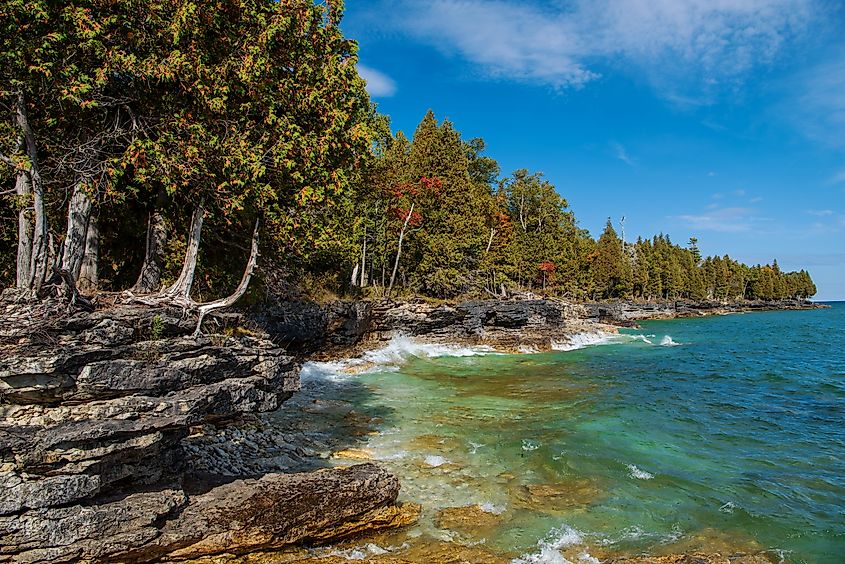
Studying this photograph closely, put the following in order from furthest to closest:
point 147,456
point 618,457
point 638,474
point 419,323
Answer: point 419,323 → point 618,457 → point 638,474 → point 147,456

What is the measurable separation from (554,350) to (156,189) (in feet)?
103

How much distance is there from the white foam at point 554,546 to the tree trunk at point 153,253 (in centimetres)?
1004

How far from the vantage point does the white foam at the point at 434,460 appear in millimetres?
11383

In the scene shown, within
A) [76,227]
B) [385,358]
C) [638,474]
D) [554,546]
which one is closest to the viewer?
[554,546]

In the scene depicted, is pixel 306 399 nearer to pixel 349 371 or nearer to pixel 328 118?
pixel 349 371

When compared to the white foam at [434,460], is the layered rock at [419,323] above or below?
above

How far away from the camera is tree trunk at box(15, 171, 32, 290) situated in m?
8.43

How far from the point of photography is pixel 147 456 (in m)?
7.47

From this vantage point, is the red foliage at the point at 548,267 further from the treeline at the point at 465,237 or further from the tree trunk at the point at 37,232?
the tree trunk at the point at 37,232

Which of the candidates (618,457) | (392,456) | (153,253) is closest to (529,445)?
(618,457)

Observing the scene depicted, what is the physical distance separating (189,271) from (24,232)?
113 inches

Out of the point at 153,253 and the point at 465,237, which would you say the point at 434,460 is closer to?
the point at 153,253

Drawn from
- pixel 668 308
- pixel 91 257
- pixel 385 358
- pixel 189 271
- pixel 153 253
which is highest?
pixel 153 253

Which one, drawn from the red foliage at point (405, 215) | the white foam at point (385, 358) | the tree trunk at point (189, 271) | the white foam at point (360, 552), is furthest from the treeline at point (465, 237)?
the white foam at point (360, 552)
